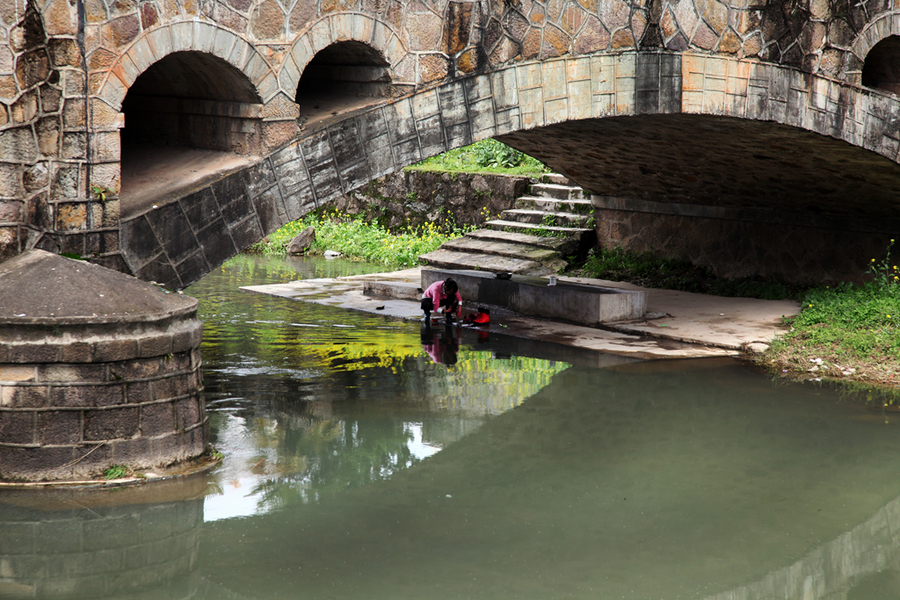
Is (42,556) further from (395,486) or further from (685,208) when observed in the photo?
(685,208)

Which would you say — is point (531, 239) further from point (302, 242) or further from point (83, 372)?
point (83, 372)

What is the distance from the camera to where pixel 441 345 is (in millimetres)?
11281

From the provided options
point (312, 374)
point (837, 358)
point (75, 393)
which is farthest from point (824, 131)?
point (75, 393)

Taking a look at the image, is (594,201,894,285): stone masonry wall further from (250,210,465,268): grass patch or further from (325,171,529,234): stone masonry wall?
(250,210,465,268): grass patch

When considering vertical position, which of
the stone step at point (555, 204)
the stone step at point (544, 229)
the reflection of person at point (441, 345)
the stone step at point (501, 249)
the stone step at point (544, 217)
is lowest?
the reflection of person at point (441, 345)

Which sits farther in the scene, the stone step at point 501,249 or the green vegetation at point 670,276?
the stone step at point 501,249

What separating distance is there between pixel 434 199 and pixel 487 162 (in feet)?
5.22

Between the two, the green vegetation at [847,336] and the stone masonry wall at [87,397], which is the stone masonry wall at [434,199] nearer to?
the green vegetation at [847,336]

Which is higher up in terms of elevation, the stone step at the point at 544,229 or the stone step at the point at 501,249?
the stone step at the point at 544,229

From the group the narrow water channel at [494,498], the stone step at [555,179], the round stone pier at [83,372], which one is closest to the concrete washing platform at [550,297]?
the narrow water channel at [494,498]

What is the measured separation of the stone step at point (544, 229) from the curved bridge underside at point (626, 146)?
131 centimetres

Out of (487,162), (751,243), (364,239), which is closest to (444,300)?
(751,243)

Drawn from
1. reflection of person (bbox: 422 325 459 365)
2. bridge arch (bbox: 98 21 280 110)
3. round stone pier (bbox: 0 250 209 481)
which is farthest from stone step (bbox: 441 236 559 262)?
round stone pier (bbox: 0 250 209 481)

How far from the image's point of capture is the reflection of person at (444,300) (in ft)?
41.0
